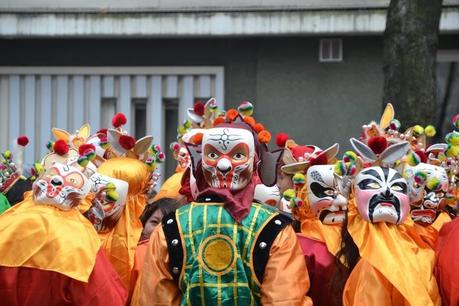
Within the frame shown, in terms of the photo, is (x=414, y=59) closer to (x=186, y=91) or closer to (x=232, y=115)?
(x=232, y=115)

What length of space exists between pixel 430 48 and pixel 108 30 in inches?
135

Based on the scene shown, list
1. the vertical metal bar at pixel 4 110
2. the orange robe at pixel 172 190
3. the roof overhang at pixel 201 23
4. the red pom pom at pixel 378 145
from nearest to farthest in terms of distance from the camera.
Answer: the red pom pom at pixel 378 145 < the orange robe at pixel 172 190 < the roof overhang at pixel 201 23 < the vertical metal bar at pixel 4 110

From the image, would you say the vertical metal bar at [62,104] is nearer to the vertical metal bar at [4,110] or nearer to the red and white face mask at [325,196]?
the vertical metal bar at [4,110]

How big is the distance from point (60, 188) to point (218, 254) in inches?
35.2

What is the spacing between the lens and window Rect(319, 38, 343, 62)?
9.49 m

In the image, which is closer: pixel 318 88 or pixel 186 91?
pixel 318 88

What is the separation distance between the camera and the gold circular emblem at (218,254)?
4.33 metres

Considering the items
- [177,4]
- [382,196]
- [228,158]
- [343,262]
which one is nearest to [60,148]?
[228,158]

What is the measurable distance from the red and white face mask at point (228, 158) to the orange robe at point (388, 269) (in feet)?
1.91

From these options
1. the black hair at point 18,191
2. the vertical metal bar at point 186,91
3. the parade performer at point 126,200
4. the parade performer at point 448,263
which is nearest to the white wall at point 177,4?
the vertical metal bar at point 186,91

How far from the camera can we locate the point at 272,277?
14.1 feet

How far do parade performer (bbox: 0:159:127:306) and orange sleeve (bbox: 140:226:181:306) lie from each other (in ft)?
0.85

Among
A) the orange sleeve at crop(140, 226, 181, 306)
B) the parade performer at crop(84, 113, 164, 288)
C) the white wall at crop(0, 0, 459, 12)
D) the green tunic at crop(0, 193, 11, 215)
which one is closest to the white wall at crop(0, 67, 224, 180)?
the white wall at crop(0, 0, 459, 12)

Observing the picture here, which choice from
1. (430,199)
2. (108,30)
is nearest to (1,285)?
(430,199)
